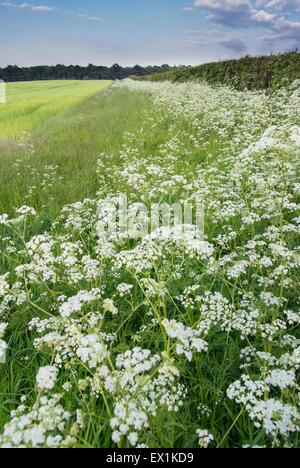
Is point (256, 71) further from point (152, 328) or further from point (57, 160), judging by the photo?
point (152, 328)

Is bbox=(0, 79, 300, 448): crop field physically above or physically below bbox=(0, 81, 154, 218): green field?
below

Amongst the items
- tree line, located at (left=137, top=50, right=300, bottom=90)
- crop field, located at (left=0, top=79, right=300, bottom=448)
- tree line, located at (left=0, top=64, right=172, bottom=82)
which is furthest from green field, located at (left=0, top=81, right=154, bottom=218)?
tree line, located at (left=0, top=64, right=172, bottom=82)

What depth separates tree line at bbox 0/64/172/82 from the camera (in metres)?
86.2

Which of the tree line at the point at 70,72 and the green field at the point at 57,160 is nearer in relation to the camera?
the green field at the point at 57,160

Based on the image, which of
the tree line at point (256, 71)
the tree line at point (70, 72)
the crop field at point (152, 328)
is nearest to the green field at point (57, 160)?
the crop field at point (152, 328)

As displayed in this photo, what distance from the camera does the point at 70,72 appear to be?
4129 inches

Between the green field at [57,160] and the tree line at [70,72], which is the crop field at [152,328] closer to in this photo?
the green field at [57,160]

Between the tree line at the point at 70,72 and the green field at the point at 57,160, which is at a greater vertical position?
the tree line at the point at 70,72

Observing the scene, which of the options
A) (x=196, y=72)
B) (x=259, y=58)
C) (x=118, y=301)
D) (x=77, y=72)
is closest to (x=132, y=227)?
(x=118, y=301)

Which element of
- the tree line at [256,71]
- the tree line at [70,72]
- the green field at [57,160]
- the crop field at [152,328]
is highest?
the tree line at [70,72]

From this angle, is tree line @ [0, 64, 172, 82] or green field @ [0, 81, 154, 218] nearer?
green field @ [0, 81, 154, 218]

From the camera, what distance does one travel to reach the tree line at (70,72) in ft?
283

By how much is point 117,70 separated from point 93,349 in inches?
5162

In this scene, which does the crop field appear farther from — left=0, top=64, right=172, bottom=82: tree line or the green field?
left=0, top=64, right=172, bottom=82: tree line
